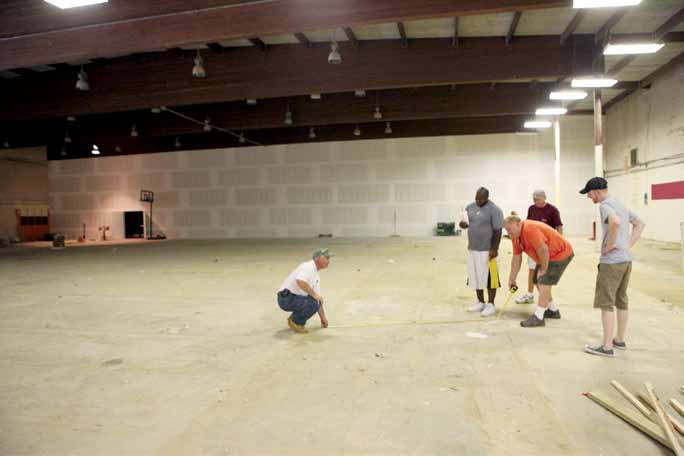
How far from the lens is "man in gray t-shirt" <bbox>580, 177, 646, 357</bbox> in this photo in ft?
11.0

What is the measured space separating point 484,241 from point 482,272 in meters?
0.39

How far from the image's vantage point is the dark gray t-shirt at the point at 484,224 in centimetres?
491

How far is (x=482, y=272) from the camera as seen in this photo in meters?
4.98

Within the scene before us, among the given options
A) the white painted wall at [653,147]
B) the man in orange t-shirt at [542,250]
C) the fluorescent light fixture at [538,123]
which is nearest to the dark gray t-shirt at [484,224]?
the man in orange t-shirt at [542,250]

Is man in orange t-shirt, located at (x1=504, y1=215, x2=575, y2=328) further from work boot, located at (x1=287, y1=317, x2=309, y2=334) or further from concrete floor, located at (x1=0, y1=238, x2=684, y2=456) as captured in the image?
work boot, located at (x1=287, y1=317, x2=309, y2=334)

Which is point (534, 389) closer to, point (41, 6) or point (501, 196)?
point (41, 6)

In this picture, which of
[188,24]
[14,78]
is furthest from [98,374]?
[14,78]

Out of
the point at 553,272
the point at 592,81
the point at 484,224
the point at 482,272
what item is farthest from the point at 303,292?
the point at 592,81

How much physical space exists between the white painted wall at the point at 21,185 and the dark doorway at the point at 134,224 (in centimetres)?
591

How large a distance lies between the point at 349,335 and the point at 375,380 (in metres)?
1.20

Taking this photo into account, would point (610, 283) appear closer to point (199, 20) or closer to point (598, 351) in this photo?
point (598, 351)

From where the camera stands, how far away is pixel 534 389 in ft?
9.43

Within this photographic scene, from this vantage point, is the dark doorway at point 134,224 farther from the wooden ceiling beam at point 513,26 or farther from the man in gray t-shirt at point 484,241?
the man in gray t-shirt at point 484,241

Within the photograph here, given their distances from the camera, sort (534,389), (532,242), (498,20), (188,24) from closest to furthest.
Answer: (534,389), (532,242), (188,24), (498,20)
